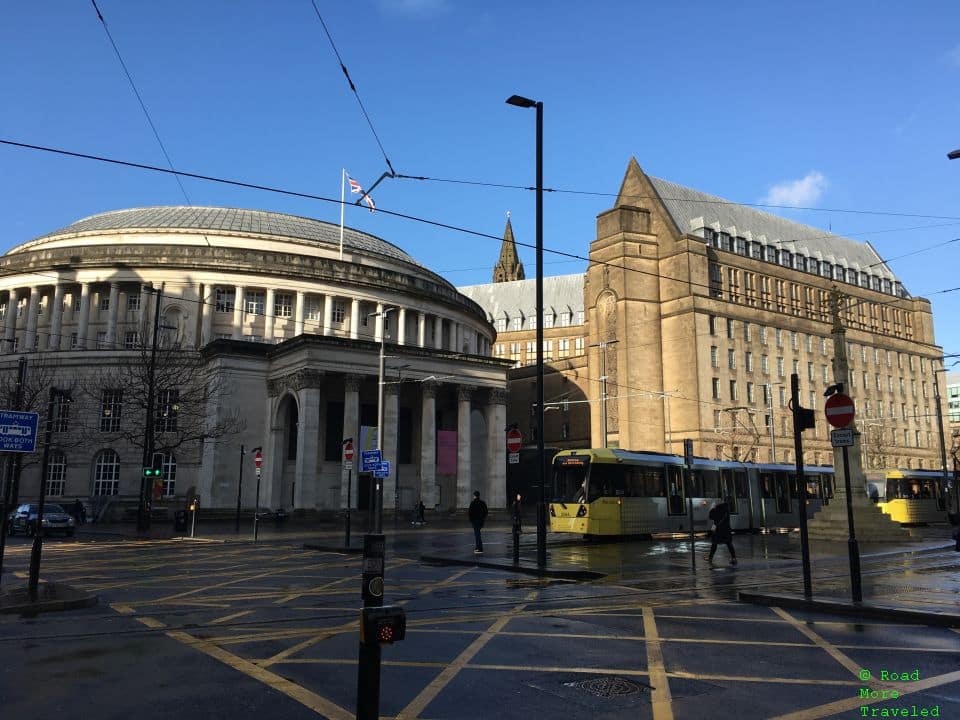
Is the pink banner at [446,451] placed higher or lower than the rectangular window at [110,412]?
lower

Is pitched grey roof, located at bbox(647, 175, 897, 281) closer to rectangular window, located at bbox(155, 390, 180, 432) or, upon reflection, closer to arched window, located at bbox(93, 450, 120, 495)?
rectangular window, located at bbox(155, 390, 180, 432)

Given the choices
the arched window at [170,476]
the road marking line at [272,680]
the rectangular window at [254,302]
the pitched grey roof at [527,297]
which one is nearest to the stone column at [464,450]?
the rectangular window at [254,302]

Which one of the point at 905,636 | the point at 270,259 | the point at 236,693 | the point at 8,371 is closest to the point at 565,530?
the point at 905,636

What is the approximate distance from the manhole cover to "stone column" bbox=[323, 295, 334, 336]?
60955 millimetres

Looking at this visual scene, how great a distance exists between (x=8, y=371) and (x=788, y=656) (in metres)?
68.1

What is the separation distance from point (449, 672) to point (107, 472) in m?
59.0

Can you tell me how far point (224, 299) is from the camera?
215 ft

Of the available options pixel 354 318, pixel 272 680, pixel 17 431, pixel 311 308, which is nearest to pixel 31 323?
pixel 311 308

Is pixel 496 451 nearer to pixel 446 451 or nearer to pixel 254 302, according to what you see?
pixel 446 451

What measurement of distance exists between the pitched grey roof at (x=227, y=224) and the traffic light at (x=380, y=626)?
226 ft

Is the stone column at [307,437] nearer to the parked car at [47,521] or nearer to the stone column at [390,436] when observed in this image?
the stone column at [390,436]

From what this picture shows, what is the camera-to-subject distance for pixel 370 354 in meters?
53.8

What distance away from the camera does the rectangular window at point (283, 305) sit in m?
66.4

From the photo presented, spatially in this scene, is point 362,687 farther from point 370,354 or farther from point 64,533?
point 370,354
